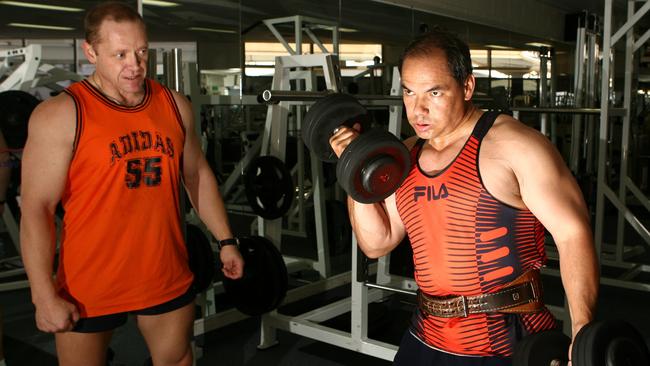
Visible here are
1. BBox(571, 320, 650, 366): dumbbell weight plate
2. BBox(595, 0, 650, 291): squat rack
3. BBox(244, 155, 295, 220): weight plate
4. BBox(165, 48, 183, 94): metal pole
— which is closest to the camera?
BBox(571, 320, 650, 366): dumbbell weight plate

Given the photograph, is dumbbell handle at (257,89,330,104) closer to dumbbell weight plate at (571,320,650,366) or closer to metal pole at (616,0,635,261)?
dumbbell weight plate at (571,320,650,366)

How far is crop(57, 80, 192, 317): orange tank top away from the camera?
1309 mm

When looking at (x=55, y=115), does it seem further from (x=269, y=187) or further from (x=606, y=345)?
(x=269, y=187)

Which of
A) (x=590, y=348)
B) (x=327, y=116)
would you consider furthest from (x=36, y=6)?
(x=590, y=348)

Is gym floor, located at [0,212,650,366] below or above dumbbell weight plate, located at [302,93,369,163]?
below

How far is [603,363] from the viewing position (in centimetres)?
89

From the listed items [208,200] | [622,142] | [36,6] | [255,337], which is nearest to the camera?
[208,200]

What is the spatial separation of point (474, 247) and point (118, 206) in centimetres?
75

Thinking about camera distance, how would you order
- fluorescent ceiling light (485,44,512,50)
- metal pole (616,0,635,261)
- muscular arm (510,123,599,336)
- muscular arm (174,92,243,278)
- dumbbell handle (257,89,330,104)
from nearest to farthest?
muscular arm (510,123,599,336) < muscular arm (174,92,243,278) < dumbbell handle (257,89,330,104) < metal pole (616,0,635,261) < fluorescent ceiling light (485,44,512,50)

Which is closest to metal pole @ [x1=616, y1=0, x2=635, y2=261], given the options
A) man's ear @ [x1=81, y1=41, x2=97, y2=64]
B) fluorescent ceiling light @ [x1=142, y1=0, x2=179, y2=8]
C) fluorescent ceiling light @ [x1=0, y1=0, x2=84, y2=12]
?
fluorescent ceiling light @ [x1=142, y1=0, x2=179, y2=8]

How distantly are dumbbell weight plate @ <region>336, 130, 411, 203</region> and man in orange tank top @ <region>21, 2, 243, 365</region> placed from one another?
497 millimetres

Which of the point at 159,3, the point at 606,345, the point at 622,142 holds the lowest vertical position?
the point at 606,345

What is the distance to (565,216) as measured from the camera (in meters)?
1.00

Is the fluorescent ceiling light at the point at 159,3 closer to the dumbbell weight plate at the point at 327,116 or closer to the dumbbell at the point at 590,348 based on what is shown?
the dumbbell weight plate at the point at 327,116
